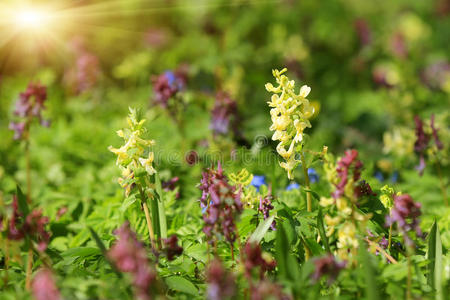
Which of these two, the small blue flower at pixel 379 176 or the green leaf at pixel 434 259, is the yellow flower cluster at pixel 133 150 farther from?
the small blue flower at pixel 379 176

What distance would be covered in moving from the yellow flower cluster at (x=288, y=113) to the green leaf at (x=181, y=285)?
58cm

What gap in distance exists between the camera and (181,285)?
5.50ft

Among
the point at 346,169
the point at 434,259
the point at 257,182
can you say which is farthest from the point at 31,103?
the point at 434,259

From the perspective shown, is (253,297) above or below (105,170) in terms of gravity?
below

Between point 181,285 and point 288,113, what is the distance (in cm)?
73

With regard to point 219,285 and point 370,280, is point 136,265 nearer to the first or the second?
point 219,285

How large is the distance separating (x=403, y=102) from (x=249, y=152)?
1.79 m

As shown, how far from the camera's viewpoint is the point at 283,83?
1780 millimetres

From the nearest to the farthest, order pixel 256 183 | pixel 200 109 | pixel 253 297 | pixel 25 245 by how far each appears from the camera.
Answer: pixel 253 297 → pixel 25 245 → pixel 256 183 → pixel 200 109

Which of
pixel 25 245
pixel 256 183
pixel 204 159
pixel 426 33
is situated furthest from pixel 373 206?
pixel 426 33

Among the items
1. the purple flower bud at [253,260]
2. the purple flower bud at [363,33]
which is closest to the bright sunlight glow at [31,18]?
the purple flower bud at [363,33]

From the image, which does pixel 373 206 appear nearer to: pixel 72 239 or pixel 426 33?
pixel 72 239

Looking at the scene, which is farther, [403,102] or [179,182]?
[403,102]

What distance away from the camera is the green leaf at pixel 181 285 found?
1.65m
